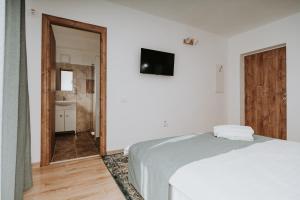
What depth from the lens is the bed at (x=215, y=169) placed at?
0.83 meters

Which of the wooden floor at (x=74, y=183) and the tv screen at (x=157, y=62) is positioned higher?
the tv screen at (x=157, y=62)

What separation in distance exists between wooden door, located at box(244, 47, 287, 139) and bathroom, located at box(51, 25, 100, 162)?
3824mm

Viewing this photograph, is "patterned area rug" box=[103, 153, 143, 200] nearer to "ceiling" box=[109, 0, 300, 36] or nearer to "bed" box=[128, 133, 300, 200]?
"bed" box=[128, 133, 300, 200]

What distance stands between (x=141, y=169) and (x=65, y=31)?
3977mm

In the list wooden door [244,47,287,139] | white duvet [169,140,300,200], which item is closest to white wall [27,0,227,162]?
wooden door [244,47,287,139]

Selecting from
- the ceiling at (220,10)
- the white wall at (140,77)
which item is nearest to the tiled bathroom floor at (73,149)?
the white wall at (140,77)

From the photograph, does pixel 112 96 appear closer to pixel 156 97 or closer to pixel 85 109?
pixel 156 97

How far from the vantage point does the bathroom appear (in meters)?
4.08

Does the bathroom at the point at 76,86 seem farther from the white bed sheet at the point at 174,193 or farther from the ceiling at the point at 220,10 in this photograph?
the white bed sheet at the point at 174,193

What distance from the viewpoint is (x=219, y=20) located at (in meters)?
3.56

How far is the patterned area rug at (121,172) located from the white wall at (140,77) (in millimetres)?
287

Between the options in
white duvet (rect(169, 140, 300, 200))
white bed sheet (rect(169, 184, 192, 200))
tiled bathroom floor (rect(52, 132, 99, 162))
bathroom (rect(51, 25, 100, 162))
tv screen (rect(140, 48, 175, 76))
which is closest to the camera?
white duvet (rect(169, 140, 300, 200))

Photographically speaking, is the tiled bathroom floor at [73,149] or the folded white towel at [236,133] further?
the tiled bathroom floor at [73,149]

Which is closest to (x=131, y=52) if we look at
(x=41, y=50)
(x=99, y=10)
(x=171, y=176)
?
(x=99, y=10)
